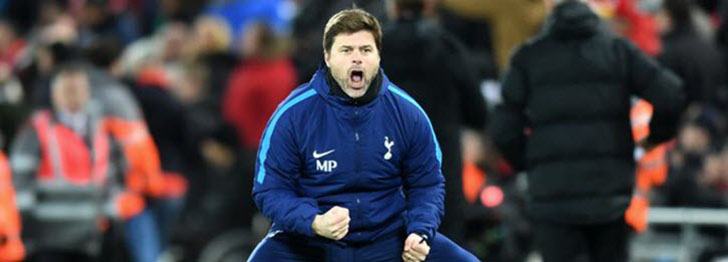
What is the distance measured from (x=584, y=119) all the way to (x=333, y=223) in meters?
2.60

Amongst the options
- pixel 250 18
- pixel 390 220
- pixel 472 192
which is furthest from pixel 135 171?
pixel 390 220

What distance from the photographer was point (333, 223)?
817cm

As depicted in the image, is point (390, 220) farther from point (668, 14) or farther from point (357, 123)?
point (668, 14)

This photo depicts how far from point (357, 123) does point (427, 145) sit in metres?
0.34

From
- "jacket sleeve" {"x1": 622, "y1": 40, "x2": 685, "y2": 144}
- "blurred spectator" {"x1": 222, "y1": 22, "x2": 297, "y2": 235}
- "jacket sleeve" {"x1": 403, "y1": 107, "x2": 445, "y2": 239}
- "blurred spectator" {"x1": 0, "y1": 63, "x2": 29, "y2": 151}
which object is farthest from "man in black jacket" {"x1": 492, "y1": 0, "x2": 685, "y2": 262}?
"blurred spectator" {"x1": 222, "y1": 22, "x2": 297, "y2": 235}

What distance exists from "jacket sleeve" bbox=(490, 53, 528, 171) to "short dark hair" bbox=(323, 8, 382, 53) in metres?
2.38

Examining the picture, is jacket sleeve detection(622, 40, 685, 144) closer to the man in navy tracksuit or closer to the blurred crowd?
the blurred crowd

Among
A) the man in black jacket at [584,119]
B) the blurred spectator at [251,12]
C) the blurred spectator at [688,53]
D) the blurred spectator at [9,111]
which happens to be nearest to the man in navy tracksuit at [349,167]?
the man in black jacket at [584,119]

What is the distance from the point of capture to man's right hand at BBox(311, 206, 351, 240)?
26.8ft

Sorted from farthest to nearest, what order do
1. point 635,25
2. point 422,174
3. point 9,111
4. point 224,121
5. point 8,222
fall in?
1. point 224,121
2. point 635,25
3. point 9,111
4. point 8,222
5. point 422,174

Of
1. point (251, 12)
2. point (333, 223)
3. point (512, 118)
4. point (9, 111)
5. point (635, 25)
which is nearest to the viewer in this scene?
point (333, 223)

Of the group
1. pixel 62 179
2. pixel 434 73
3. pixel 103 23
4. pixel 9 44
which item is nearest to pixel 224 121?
pixel 103 23

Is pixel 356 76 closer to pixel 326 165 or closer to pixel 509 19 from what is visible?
pixel 326 165

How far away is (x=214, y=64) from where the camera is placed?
17.3m
